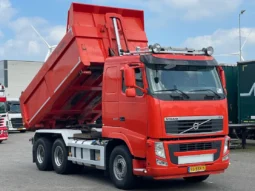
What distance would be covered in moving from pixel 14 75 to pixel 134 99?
32176 millimetres

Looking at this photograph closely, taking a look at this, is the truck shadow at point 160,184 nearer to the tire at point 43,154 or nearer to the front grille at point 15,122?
the tire at point 43,154

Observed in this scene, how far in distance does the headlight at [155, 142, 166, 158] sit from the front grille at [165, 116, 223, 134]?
292mm

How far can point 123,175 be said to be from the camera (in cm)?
1025

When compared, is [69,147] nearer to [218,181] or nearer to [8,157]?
[218,181]

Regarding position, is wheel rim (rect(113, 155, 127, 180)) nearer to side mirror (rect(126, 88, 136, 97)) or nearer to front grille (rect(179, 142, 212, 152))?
front grille (rect(179, 142, 212, 152))

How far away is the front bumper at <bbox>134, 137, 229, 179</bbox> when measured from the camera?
9.52 meters

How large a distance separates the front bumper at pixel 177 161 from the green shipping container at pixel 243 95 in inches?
370

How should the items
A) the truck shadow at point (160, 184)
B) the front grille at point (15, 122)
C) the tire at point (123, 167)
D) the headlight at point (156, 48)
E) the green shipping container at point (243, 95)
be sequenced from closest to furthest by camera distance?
the headlight at point (156, 48), the tire at point (123, 167), the truck shadow at point (160, 184), the green shipping container at point (243, 95), the front grille at point (15, 122)

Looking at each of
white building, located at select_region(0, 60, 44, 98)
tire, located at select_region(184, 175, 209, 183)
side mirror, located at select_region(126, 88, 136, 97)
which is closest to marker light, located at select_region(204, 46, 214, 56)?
side mirror, located at select_region(126, 88, 136, 97)

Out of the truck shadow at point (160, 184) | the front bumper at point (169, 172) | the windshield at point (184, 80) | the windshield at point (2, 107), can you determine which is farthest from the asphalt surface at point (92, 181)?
the windshield at point (2, 107)

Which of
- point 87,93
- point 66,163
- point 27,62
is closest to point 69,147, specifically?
point 66,163

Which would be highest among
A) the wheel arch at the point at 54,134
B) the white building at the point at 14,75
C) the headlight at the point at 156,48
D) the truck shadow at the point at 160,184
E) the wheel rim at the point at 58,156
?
the white building at the point at 14,75

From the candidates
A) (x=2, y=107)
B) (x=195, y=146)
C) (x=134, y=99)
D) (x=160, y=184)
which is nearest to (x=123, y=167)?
(x=160, y=184)

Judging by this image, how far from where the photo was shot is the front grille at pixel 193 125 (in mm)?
9578
